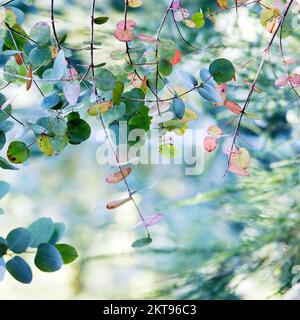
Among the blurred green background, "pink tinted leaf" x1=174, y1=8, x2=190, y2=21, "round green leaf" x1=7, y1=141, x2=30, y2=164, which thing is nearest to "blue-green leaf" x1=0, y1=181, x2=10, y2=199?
"round green leaf" x1=7, y1=141, x2=30, y2=164

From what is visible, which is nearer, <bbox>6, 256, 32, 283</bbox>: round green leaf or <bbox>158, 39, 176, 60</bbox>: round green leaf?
<bbox>6, 256, 32, 283</bbox>: round green leaf

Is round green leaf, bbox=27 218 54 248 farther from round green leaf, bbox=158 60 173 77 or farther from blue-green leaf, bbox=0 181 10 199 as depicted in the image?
round green leaf, bbox=158 60 173 77

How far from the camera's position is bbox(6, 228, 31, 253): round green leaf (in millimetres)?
399

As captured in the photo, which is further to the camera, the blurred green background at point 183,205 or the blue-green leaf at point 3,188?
the blurred green background at point 183,205

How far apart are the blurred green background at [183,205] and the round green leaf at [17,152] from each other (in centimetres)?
64

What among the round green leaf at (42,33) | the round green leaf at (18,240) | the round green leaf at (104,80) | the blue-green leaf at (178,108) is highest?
the round green leaf at (42,33)

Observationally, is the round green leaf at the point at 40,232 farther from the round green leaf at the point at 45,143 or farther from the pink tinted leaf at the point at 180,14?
the pink tinted leaf at the point at 180,14

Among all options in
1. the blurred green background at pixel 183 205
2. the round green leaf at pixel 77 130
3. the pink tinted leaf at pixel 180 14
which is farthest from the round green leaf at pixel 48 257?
the blurred green background at pixel 183 205

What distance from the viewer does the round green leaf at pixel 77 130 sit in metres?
Result: 0.48

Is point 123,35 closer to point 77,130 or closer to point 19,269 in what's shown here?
point 77,130

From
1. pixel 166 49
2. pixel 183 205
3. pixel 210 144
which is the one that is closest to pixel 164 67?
pixel 166 49

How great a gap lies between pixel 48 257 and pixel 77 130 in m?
0.14

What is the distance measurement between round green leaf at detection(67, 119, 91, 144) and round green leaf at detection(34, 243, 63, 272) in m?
0.13
